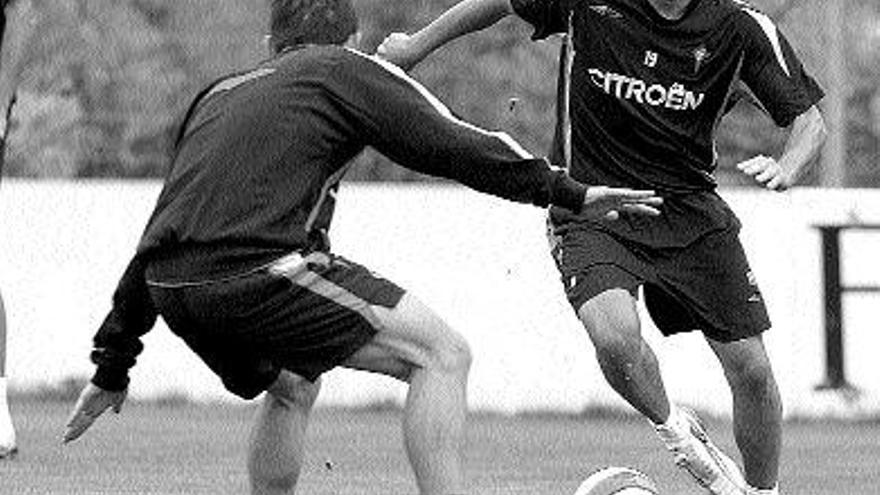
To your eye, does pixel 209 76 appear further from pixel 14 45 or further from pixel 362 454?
pixel 14 45

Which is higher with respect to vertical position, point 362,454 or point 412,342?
point 412,342

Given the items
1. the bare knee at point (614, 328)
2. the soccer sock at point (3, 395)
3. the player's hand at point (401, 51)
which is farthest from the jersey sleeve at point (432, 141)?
the soccer sock at point (3, 395)

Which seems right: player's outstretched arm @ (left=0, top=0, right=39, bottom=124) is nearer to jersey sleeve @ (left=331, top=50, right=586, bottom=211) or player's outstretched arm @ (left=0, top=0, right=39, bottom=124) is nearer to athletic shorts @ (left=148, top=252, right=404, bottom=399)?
athletic shorts @ (left=148, top=252, right=404, bottom=399)

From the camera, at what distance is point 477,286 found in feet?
59.5

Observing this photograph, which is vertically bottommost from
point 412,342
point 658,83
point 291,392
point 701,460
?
point 701,460

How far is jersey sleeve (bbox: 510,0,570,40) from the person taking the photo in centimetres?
1051

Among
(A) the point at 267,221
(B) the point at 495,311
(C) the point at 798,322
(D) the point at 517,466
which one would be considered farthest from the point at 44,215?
(A) the point at 267,221

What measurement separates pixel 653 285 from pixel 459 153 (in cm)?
230

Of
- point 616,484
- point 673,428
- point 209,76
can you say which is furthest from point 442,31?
point 209,76

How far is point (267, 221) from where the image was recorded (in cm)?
824

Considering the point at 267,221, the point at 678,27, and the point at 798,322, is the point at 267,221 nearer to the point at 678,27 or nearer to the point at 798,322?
the point at 678,27

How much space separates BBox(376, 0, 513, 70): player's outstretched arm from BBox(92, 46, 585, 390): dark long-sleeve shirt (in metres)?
1.92

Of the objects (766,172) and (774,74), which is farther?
(774,74)

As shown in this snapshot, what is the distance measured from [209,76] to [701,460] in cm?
1685
